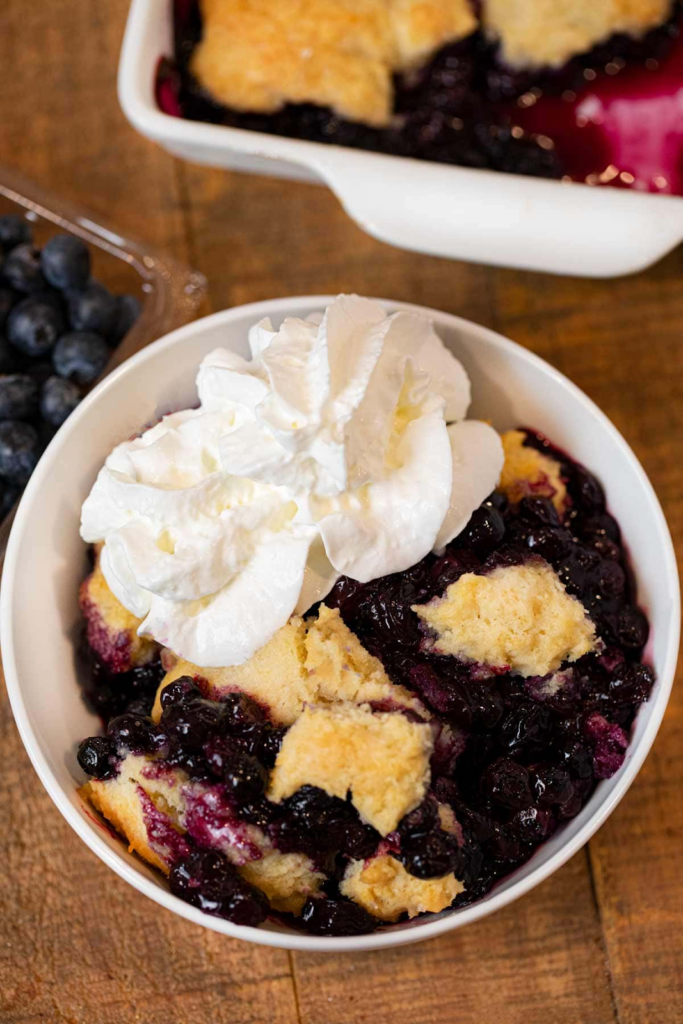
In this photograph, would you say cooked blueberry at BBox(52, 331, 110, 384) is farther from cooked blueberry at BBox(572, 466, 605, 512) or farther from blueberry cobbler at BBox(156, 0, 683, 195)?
cooked blueberry at BBox(572, 466, 605, 512)

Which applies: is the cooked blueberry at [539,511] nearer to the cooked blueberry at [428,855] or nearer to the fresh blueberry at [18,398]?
the cooked blueberry at [428,855]

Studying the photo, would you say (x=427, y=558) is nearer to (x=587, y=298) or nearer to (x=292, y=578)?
(x=292, y=578)

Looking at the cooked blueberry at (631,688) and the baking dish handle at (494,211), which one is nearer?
the cooked blueberry at (631,688)

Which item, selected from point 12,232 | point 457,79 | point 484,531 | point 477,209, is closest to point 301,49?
point 457,79

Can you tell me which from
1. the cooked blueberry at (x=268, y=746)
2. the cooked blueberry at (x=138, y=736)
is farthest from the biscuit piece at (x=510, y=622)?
the cooked blueberry at (x=138, y=736)

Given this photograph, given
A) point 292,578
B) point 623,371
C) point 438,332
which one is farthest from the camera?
point 623,371

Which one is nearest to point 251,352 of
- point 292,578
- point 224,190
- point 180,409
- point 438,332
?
point 180,409
